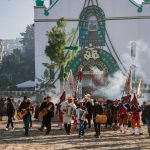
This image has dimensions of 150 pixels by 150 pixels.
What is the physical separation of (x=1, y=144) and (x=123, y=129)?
672cm

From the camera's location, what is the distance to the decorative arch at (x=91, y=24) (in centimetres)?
4312

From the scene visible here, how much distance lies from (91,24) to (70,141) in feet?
89.7

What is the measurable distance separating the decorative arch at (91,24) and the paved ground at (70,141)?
2340 centimetres

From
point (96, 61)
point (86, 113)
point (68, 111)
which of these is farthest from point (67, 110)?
point (96, 61)

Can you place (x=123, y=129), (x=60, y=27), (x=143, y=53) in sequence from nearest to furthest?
(x=123, y=129), (x=60, y=27), (x=143, y=53)

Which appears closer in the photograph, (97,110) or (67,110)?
(97,110)

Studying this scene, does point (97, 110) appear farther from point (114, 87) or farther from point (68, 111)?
point (114, 87)

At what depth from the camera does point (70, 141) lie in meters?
17.0

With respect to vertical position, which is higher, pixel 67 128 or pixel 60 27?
pixel 60 27

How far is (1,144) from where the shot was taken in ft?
53.0

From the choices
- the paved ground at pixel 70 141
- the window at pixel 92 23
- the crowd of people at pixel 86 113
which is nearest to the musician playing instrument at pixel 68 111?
the crowd of people at pixel 86 113

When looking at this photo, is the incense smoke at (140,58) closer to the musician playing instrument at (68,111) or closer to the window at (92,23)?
the window at (92,23)

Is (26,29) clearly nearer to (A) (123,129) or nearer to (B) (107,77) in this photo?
(B) (107,77)

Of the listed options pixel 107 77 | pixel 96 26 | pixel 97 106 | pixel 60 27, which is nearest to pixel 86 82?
pixel 107 77
